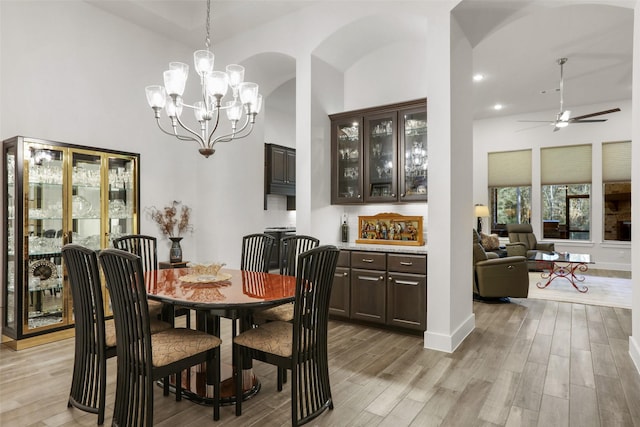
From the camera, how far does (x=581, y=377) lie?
9.28 feet

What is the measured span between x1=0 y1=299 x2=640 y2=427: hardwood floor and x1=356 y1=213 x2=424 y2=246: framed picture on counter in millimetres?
982

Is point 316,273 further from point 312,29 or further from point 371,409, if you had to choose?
point 312,29

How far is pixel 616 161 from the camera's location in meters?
8.14

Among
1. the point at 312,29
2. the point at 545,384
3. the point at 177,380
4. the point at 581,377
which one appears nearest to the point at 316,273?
the point at 177,380

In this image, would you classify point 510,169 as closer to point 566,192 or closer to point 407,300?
point 566,192

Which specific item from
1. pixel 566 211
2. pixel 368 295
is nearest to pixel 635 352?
pixel 368 295

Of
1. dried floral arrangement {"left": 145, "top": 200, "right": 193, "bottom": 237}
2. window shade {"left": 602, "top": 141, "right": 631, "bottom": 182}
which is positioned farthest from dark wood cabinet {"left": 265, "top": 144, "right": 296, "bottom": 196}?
window shade {"left": 602, "top": 141, "right": 631, "bottom": 182}

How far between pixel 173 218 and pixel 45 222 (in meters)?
1.51

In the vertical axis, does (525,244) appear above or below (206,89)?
below

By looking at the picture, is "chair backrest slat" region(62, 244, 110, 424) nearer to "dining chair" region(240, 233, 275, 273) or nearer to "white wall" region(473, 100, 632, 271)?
"dining chair" region(240, 233, 275, 273)

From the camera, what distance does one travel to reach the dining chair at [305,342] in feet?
6.63

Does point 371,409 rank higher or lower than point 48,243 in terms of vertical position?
lower

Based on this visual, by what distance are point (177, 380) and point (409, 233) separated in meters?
2.70

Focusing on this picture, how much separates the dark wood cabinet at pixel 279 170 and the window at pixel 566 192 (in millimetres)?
5810
